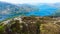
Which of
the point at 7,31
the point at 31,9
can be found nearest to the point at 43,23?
the point at 31,9

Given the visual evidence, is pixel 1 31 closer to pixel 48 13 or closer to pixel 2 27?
pixel 2 27

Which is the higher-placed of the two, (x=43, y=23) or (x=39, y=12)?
(x=39, y=12)

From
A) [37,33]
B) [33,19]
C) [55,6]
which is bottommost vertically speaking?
[37,33]

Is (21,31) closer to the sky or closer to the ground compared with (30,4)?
closer to the ground

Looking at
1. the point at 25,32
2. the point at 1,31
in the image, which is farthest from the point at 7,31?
the point at 25,32

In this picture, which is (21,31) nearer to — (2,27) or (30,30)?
(30,30)

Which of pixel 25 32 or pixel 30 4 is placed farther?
pixel 30 4

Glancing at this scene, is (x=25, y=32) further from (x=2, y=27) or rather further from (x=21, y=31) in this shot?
(x=2, y=27)

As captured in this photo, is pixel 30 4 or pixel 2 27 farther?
pixel 30 4

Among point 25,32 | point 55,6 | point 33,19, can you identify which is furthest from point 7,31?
point 55,6
